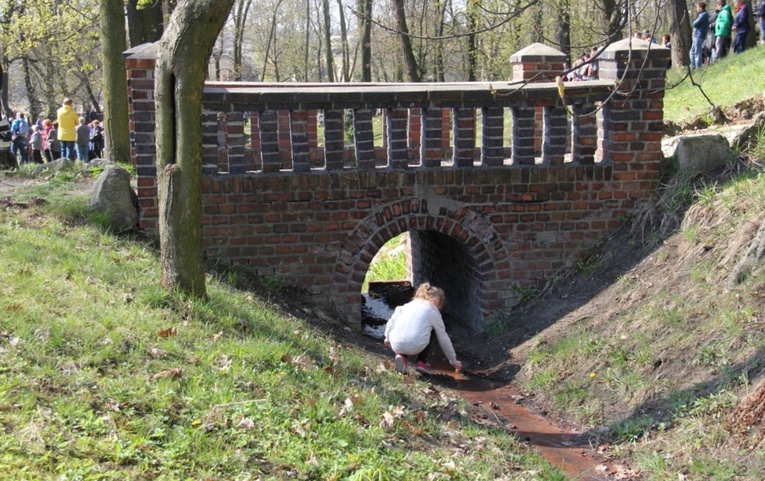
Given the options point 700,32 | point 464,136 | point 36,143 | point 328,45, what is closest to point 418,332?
point 464,136

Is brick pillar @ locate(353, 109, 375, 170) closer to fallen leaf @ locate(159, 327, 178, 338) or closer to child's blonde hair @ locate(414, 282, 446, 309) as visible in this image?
child's blonde hair @ locate(414, 282, 446, 309)

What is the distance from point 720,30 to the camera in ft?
64.2

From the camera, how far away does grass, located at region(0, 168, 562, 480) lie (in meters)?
4.51

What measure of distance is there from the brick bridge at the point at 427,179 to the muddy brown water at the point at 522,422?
4.73 feet

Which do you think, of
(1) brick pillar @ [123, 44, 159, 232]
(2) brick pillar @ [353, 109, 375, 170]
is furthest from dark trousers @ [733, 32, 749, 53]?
(1) brick pillar @ [123, 44, 159, 232]

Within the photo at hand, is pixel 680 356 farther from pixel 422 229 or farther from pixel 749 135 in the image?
pixel 749 135

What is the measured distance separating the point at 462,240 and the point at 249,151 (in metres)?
3.23

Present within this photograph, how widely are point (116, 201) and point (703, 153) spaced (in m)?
6.13

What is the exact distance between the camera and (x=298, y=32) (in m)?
52.0

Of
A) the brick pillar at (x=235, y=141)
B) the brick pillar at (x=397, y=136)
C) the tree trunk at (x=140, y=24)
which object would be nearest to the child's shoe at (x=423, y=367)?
the brick pillar at (x=397, y=136)

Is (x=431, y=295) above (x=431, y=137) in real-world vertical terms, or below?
below

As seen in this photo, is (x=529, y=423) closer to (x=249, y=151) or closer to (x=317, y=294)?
(x=317, y=294)

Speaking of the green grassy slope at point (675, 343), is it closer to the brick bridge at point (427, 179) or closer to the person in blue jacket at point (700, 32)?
the brick bridge at point (427, 179)

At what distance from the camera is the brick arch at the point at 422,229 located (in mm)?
9117
